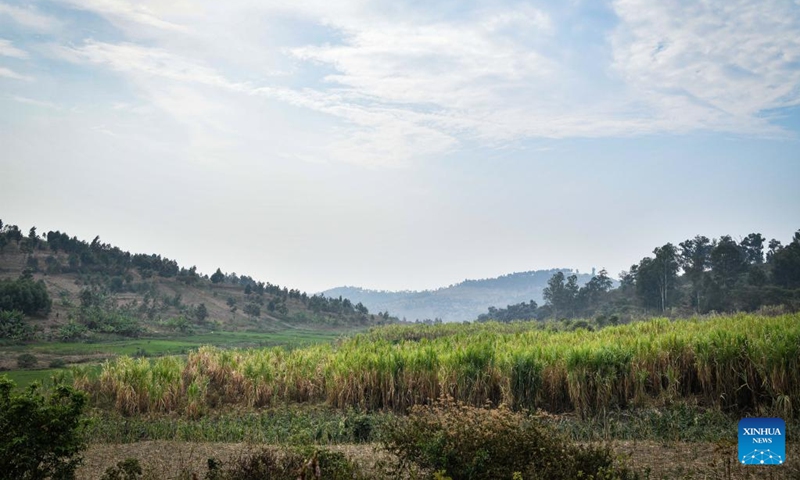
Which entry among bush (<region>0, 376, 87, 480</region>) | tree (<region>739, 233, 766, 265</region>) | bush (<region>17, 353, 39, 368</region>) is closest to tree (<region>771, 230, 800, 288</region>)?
tree (<region>739, 233, 766, 265</region>)

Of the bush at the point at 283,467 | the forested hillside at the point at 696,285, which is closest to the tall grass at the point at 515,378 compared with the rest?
the bush at the point at 283,467

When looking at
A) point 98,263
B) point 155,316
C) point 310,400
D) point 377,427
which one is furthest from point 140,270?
point 377,427

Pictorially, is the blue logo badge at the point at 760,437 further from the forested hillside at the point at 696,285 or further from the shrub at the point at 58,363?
the forested hillside at the point at 696,285

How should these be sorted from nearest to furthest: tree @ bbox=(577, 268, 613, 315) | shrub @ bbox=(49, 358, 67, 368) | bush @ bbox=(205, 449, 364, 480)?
bush @ bbox=(205, 449, 364, 480)
shrub @ bbox=(49, 358, 67, 368)
tree @ bbox=(577, 268, 613, 315)

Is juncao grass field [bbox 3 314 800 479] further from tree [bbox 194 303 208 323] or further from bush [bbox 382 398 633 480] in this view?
tree [bbox 194 303 208 323]

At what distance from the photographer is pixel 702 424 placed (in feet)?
30.6

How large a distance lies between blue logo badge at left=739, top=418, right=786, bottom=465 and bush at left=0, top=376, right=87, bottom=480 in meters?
6.26

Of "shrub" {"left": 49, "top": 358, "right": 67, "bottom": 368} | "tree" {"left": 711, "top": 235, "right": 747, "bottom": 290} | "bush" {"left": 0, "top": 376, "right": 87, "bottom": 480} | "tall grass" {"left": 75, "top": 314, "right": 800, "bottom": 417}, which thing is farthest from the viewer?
"tree" {"left": 711, "top": 235, "right": 747, "bottom": 290}

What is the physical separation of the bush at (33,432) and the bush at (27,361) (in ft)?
46.6

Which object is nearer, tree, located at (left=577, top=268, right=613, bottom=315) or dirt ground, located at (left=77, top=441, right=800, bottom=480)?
dirt ground, located at (left=77, top=441, right=800, bottom=480)

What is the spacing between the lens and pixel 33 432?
17.6 feet

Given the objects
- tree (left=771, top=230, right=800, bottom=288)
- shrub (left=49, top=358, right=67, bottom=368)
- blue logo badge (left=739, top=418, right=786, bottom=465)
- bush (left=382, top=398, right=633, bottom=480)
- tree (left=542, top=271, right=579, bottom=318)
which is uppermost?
tree (left=771, top=230, right=800, bottom=288)

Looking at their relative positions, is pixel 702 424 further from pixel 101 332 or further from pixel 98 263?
pixel 98 263

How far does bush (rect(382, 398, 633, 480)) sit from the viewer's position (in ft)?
18.2
